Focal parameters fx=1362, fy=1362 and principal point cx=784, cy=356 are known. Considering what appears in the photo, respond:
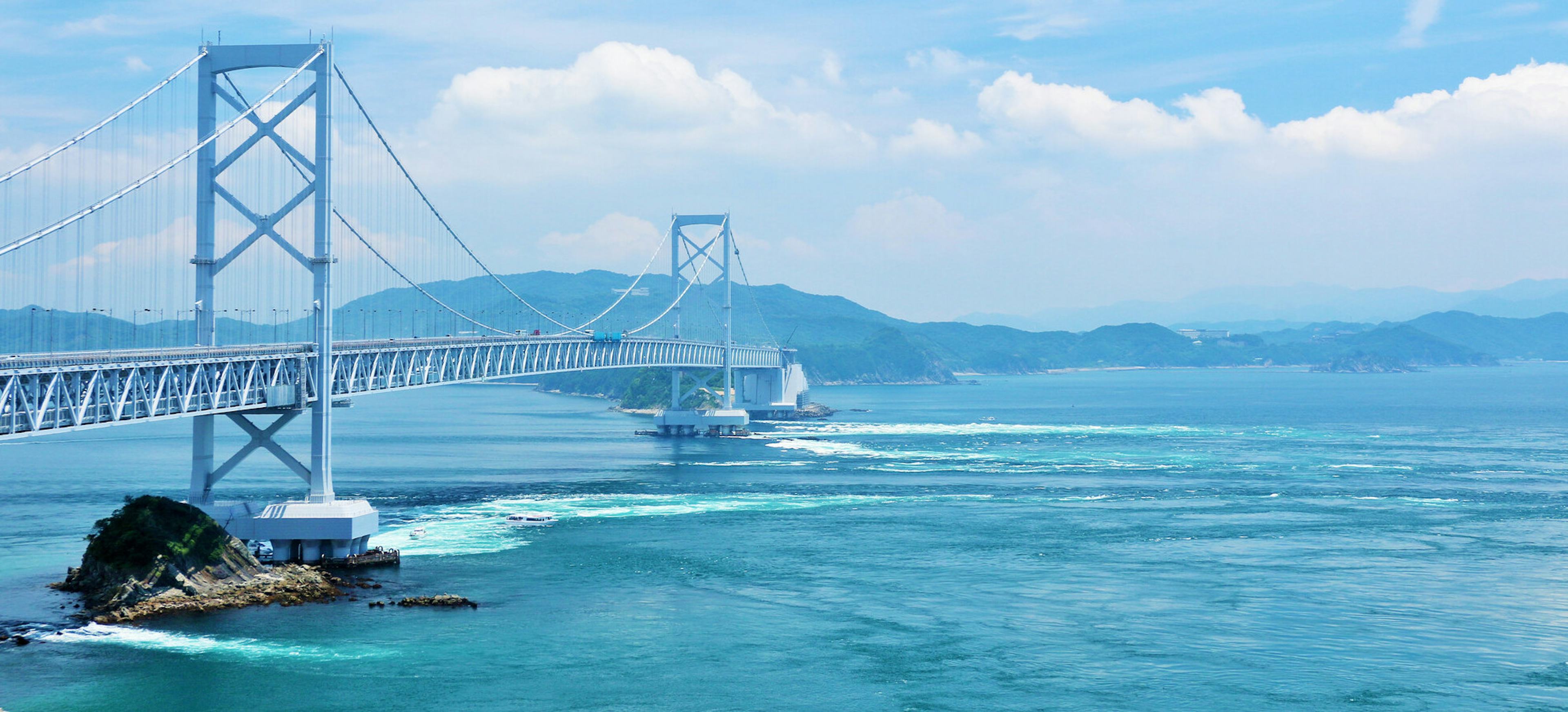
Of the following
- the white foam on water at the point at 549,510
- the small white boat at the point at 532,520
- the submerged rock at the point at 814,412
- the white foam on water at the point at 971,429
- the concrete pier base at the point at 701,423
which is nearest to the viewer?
the white foam on water at the point at 549,510

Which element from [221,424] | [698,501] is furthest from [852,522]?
[221,424]

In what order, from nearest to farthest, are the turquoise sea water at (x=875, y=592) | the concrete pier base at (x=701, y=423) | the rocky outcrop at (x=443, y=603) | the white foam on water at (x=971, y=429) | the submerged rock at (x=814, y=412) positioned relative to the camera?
the turquoise sea water at (x=875, y=592), the rocky outcrop at (x=443, y=603), the concrete pier base at (x=701, y=423), the white foam on water at (x=971, y=429), the submerged rock at (x=814, y=412)

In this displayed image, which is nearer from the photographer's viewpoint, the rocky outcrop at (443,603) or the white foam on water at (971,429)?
the rocky outcrop at (443,603)

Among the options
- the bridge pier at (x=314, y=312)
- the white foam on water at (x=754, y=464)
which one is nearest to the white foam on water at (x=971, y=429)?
the white foam on water at (x=754, y=464)

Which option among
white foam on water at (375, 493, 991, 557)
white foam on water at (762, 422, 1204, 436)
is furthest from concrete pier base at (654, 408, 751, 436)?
white foam on water at (375, 493, 991, 557)

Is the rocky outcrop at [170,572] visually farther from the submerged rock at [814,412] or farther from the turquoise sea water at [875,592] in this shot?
the submerged rock at [814,412]

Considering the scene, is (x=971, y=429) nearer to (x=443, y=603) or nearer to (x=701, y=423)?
(x=701, y=423)
